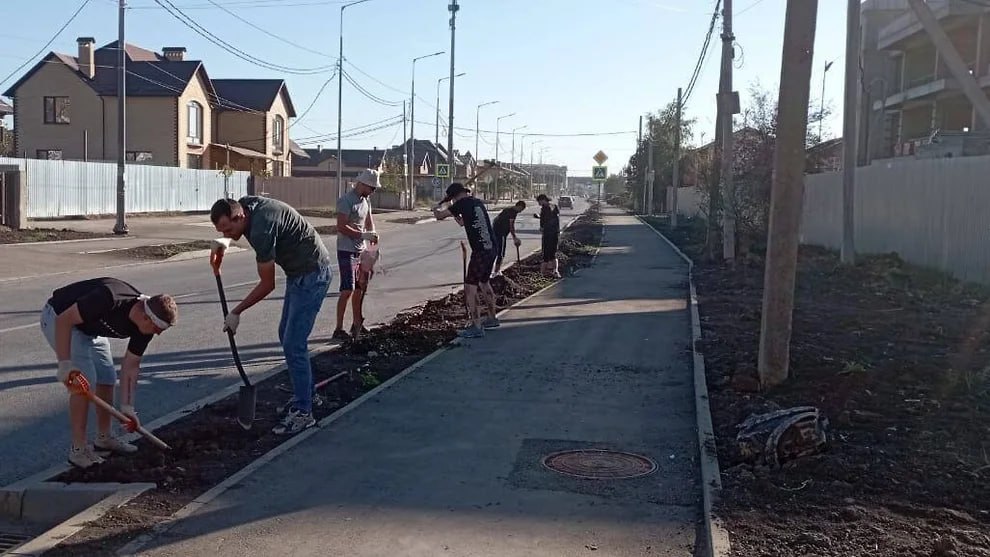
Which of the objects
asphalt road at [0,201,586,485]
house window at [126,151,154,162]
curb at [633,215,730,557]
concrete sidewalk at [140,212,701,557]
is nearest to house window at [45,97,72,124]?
house window at [126,151,154,162]

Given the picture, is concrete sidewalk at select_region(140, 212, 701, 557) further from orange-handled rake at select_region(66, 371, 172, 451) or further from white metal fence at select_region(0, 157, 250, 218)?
white metal fence at select_region(0, 157, 250, 218)

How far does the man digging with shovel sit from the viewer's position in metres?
6.32

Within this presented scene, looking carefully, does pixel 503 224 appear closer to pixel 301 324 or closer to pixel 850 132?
pixel 850 132

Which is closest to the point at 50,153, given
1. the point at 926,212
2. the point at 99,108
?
the point at 99,108

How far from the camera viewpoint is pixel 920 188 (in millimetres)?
19000

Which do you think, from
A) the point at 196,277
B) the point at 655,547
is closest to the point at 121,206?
the point at 196,277

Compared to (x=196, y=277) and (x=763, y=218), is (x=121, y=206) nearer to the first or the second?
(x=196, y=277)

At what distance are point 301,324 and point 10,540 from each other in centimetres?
225

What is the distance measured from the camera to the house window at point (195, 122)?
178ft

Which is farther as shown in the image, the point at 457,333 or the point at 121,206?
the point at 121,206

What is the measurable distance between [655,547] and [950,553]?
1.33 m

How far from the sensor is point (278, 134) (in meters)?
65.9

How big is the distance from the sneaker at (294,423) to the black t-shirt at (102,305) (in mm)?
1265

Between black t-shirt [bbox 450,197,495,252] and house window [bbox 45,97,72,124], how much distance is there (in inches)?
1859
